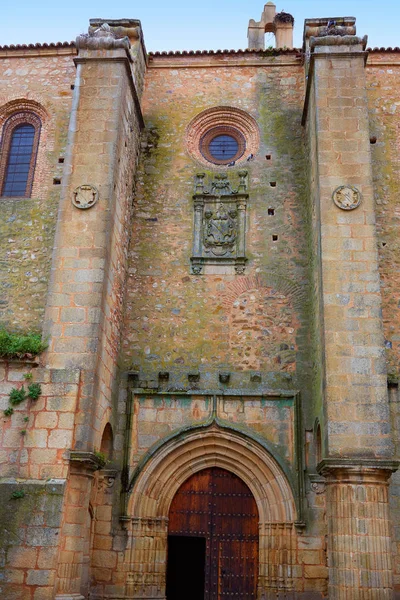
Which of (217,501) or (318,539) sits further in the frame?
(217,501)

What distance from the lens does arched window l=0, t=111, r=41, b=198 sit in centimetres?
1158

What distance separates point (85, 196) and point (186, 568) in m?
7.77

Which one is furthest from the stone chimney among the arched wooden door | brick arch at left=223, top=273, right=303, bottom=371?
the arched wooden door

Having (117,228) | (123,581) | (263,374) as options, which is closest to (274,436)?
(263,374)

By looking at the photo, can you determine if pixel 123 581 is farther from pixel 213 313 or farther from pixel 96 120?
pixel 96 120

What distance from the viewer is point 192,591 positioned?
1225cm

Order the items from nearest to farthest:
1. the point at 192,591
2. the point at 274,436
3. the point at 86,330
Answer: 1. the point at 86,330
2. the point at 274,436
3. the point at 192,591

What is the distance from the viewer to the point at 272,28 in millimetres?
15664

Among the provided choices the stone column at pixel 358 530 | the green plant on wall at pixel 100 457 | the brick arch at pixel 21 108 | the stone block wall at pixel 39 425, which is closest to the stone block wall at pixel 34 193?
the brick arch at pixel 21 108

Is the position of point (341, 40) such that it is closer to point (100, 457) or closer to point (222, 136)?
point (222, 136)

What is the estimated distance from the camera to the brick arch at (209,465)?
9039 millimetres

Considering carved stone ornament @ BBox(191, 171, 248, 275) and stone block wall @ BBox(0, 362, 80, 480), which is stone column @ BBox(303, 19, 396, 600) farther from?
stone block wall @ BBox(0, 362, 80, 480)

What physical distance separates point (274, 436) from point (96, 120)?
5.66m

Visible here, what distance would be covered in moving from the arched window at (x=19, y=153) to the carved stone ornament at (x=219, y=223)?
324cm
